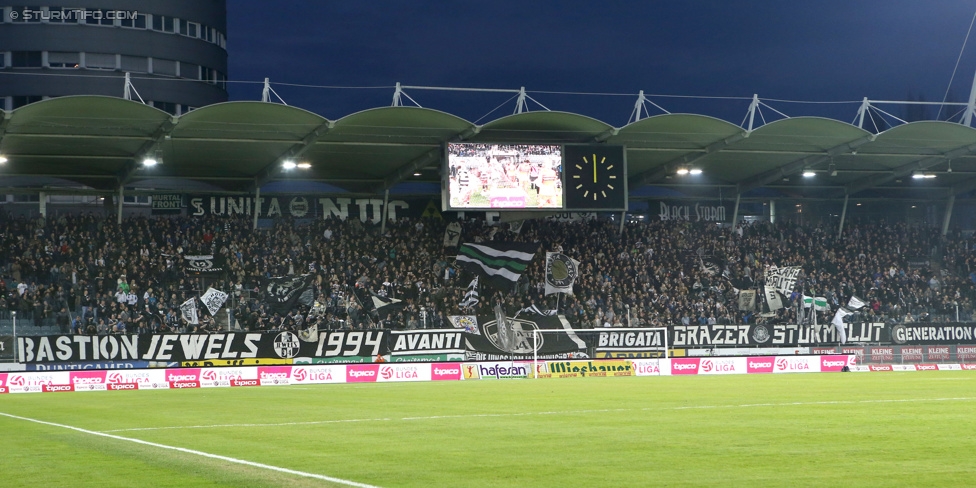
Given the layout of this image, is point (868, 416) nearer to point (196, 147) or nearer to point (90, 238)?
point (196, 147)

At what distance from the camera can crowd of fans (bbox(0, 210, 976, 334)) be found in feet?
132

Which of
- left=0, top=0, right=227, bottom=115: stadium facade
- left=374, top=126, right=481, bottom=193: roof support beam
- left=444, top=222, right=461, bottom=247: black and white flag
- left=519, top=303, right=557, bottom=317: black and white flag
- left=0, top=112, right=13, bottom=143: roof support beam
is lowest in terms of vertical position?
left=519, top=303, right=557, bottom=317: black and white flag

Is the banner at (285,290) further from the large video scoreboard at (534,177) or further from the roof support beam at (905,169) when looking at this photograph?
the roof support beam at (905,169)

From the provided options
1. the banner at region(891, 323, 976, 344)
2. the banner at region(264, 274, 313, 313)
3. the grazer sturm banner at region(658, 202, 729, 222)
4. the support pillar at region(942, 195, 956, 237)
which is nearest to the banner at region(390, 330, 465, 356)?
the banner at region(264, 274, 313, 313)

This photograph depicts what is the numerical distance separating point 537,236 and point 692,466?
39451 millimetres

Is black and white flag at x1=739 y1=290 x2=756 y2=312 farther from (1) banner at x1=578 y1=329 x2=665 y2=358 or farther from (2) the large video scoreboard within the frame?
(2) the large video scoreboard

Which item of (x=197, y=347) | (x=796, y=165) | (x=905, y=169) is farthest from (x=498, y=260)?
(x=905, y=169)

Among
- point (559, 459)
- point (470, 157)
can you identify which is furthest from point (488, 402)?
point (470, 157)

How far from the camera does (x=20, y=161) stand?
142ft

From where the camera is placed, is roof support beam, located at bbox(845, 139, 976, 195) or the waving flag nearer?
the waving flag

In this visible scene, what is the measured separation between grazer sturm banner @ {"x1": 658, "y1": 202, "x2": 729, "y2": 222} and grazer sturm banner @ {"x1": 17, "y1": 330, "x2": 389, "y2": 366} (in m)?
21.4

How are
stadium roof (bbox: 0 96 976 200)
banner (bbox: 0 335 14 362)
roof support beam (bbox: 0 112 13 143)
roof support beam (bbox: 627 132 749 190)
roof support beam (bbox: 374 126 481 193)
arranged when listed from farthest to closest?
roof support beam (bbox: 627 132 749 190) → roof support beam (bbox: 374 126 481 193) → stadium roof (bbox: 0 96 976 200) → roof support beam (bbox: 0 112 13 143) → banner (bbox: 0 335 14 362)

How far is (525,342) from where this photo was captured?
133 ft

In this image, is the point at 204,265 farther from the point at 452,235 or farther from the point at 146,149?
the point at 452,235
